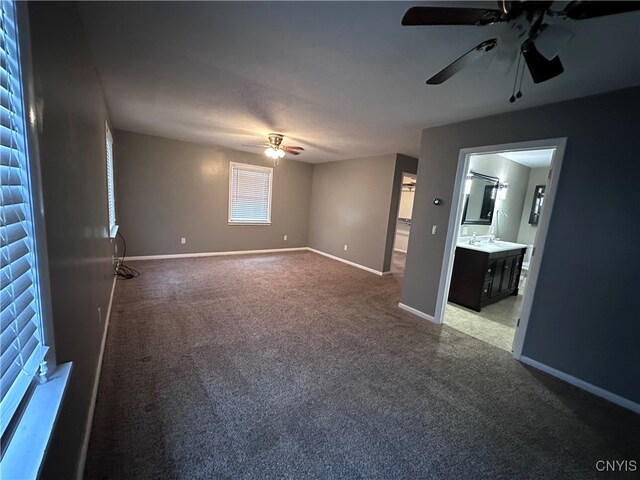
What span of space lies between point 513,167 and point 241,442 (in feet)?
20.3

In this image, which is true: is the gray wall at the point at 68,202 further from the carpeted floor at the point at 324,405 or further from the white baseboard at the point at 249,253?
the white baseboard at the point at 249,253

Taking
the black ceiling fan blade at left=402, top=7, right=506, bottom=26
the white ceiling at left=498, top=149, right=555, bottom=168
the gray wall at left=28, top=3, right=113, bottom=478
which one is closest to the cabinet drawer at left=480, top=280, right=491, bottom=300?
the white ceiling at left=498, top=149, right=555, bottom=168

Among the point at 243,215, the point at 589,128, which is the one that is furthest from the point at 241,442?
the point at 243,215

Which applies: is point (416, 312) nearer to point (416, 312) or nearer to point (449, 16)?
point (416, 312)

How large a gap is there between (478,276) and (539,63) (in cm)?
282

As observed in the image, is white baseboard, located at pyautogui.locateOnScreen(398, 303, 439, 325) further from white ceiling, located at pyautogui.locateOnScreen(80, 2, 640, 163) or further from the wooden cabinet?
white ceiling, located at pyautogui.locateOnScreen(80, 2, 640, 163)

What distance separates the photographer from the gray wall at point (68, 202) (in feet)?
3.44

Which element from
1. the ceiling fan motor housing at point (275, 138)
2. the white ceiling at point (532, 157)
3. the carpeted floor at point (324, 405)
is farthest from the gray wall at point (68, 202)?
the white ceiling at point (532, 157)

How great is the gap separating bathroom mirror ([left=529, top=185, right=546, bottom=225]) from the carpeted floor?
4.44 meters

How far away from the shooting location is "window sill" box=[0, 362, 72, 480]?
71 centimetres

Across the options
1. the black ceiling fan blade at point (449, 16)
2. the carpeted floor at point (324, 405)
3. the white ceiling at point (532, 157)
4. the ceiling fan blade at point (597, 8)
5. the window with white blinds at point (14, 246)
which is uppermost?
the white ceiling at point (532, 157)

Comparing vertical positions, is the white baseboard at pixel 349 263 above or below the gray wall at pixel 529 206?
below

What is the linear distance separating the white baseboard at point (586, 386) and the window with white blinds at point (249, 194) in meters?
5.40

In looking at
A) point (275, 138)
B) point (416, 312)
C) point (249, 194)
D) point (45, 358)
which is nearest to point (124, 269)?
point (249, 194)
